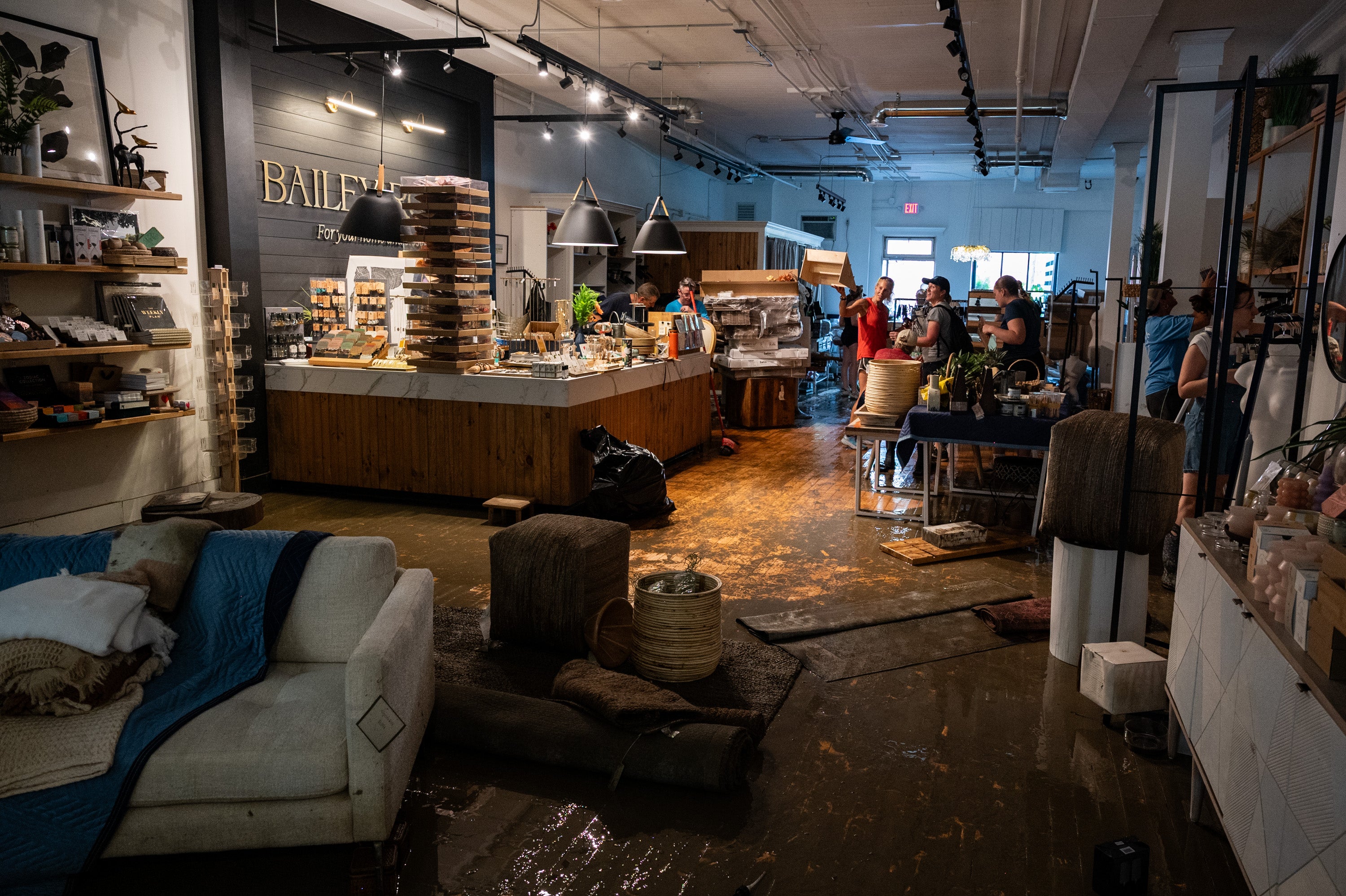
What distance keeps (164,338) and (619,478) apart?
289 cm

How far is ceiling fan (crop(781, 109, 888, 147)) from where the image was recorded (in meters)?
11.3

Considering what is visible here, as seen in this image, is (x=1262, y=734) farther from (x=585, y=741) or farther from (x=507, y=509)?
(x=507, y=509)

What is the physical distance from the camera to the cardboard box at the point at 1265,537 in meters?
2.45

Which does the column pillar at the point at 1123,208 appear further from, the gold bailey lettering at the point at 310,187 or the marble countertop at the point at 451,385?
the gold bailey lettering at the point at 310,187

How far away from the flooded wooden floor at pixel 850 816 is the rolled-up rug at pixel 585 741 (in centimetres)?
5

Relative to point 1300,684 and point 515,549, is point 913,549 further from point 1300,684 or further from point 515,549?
point 1300,684

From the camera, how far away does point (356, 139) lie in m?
7.96

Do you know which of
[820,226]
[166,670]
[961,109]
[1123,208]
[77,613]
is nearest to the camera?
[77,613]

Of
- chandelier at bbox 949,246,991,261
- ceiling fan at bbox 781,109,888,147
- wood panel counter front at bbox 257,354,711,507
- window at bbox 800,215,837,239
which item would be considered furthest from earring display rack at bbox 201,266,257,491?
window at bbox 800,215,837,239

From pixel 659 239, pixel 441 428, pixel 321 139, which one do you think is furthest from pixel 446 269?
pixel 659 239

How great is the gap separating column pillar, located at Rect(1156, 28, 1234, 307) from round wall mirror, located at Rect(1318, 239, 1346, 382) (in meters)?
5.30

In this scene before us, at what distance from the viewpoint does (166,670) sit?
9.28 ft

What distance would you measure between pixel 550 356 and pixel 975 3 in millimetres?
4513

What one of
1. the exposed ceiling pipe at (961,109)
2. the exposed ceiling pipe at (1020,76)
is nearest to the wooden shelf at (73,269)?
the exposed ceiling pipe at (1020,76)
